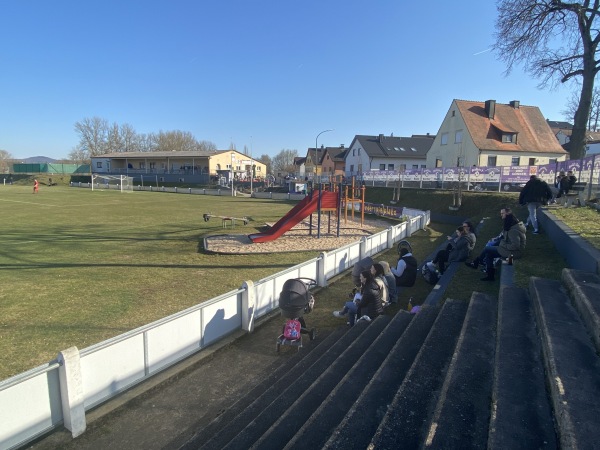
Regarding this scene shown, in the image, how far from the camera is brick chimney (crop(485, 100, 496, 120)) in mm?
41812

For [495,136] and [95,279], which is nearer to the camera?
Answer: [95,279]

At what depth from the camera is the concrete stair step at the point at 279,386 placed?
3.44m

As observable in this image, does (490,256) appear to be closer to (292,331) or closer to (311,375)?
(292,331)

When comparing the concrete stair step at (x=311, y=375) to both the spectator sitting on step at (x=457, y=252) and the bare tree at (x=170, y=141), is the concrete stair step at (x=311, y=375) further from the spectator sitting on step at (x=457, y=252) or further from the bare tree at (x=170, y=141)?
the bare tree at (x=170, y=141)

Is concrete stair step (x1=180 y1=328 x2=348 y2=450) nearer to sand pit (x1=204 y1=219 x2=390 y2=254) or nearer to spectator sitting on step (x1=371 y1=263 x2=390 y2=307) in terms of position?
spectator sitting on step (x1=371 y1=263 x2=390 y2=307)

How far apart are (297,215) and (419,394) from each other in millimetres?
12671

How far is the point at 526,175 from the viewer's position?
2492 centimetres

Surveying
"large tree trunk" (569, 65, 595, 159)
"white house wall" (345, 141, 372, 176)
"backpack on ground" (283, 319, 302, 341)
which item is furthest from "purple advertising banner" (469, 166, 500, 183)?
"white house wall" (345, 141, 372, 176)

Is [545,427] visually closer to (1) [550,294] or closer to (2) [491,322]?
(2) [491,322]

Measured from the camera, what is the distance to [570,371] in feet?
9.75

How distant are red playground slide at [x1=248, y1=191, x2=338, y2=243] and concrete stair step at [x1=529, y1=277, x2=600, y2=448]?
11.2 meters

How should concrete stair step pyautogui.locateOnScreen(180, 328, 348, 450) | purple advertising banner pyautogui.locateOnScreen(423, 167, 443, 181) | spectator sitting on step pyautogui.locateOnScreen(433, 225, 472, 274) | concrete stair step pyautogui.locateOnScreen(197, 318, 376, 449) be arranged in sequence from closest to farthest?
concrete stair step pyautogui.locateOnScreen(197, 318, 376, 449), concrete stair step pyautogui.locateOnScreen(180, 328, 348, 450), spectator sitting on step pyautogui.locateOnScreen(433, 225, 472, 274), purple advertising banner pyautogui.locateOnScreen(423, 167, 443, 181)

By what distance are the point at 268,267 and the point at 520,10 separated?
21050 mm

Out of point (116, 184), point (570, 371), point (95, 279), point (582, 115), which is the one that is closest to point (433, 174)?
point (582, 115)
